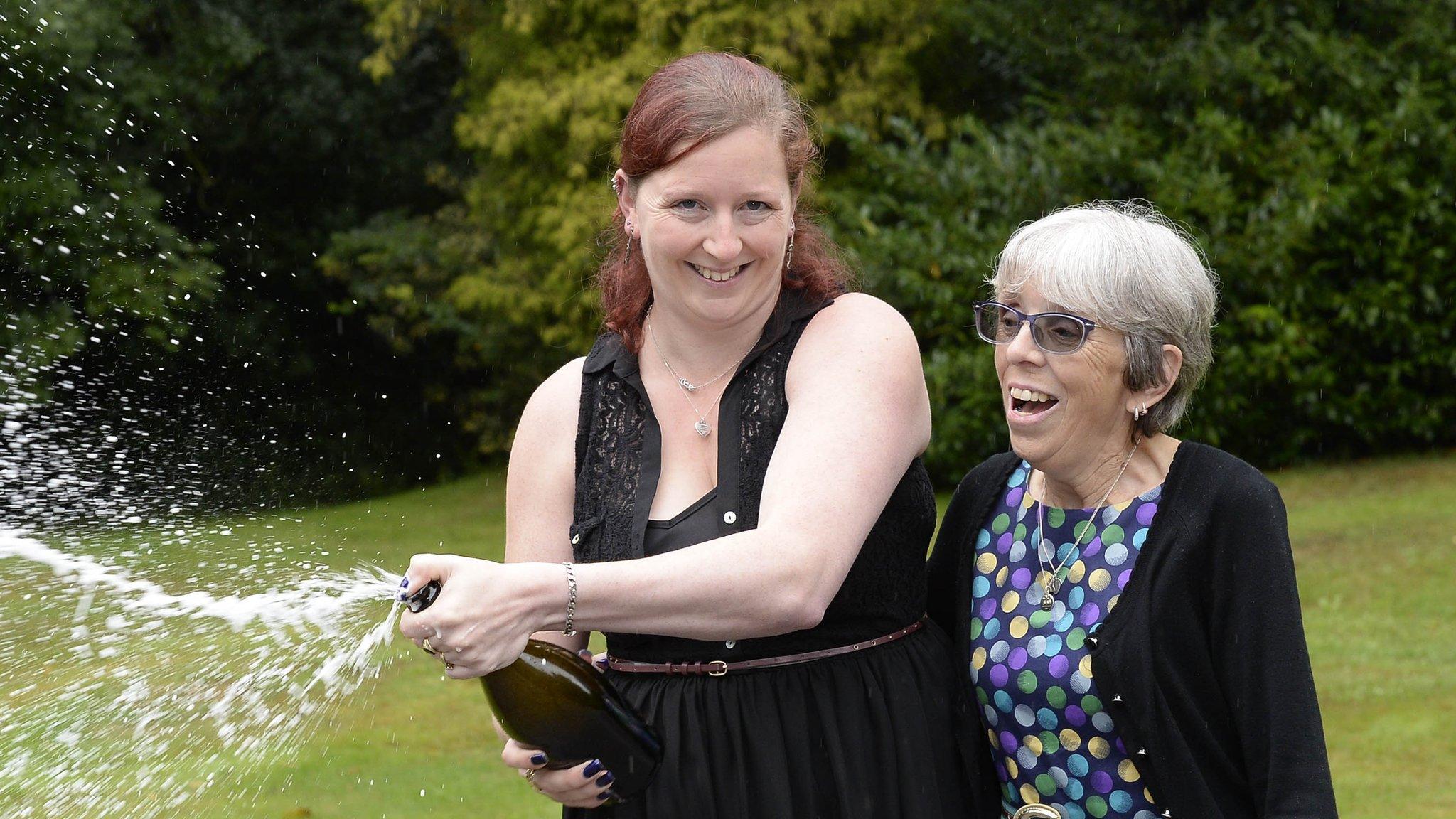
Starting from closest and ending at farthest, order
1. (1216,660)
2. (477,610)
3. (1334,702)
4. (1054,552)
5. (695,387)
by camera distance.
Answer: (477,610), (1216,660), (1054,552), (695,387), (1334,702)

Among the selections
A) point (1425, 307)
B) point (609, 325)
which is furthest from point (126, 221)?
point (609, 325)

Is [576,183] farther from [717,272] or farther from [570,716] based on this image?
[570,716]

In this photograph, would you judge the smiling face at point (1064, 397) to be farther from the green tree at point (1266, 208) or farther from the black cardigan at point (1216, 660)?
the green tree at point (1266, 208)

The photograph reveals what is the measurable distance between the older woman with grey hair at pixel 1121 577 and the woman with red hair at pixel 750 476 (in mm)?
159

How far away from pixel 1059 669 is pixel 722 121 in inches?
→ 44.9

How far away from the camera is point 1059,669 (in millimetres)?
2564

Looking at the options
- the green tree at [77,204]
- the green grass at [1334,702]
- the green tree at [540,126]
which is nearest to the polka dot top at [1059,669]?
the green grass at [1334,702]

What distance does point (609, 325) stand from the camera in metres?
3.01

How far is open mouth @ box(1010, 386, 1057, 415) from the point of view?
2670 mm

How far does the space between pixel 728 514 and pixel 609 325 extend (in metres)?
0.60

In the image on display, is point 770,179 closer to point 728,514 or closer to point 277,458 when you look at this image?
point 728,514

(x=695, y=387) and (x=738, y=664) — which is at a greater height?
(x=695, y=387)

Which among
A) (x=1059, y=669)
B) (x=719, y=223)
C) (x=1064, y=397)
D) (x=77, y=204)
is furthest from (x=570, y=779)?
(x=77, y=204)

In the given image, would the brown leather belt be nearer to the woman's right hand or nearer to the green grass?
the woman's right hand
